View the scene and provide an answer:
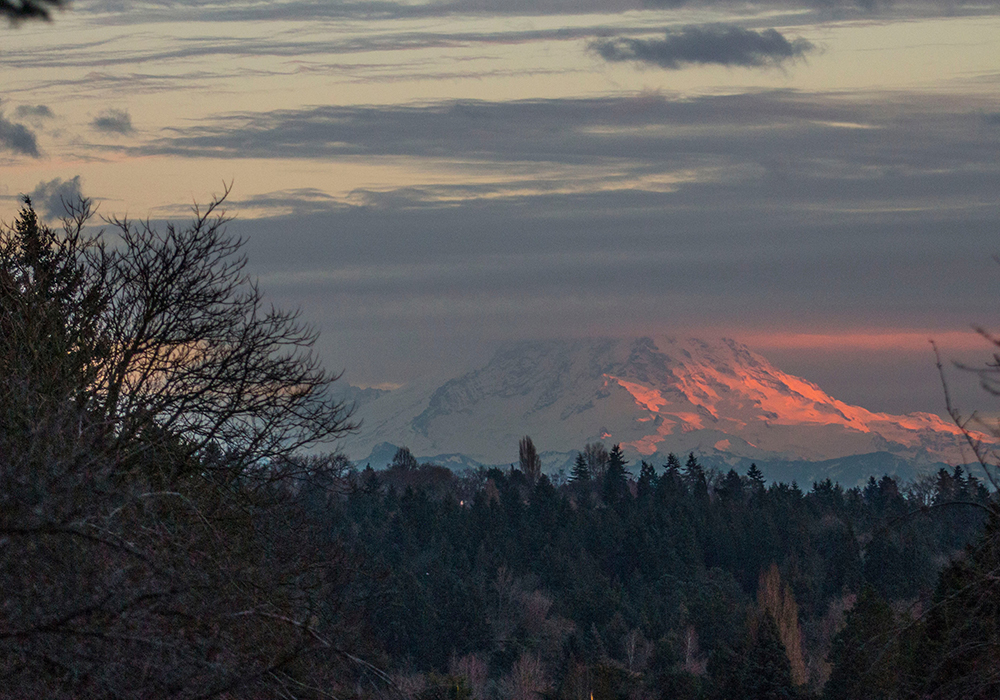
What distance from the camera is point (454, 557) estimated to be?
4432 inches

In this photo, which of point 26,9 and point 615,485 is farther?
point 615,485

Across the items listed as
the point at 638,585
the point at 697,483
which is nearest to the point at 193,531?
the point at 638,585

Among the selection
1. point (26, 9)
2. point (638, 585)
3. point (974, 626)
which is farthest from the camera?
point (638, 585)

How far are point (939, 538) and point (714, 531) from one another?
2247cm

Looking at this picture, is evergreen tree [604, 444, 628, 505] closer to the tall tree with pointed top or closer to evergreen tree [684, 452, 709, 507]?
evergreen tree [684, 452, 709, 507]

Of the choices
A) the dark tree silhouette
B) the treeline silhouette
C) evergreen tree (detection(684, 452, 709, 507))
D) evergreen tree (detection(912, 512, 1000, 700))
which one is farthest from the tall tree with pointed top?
the dark tree silhouette

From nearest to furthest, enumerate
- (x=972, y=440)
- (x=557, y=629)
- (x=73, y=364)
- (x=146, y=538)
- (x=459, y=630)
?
(x=972, y=440) < (x=146, y=538) < (x=73, y=364) < (x=459, y=630) < (x=557, y=629)

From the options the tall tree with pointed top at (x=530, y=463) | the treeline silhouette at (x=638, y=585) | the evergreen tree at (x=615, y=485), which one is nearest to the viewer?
the treeline silhouette at (x=638, y=585)

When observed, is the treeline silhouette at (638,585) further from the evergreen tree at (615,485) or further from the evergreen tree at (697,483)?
the evergreen tree at (697,483)

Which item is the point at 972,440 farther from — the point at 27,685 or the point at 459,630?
the point at 459,630

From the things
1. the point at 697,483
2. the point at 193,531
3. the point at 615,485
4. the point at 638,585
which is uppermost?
the point at 193,531

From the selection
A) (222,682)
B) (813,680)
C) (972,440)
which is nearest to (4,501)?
(222,682)

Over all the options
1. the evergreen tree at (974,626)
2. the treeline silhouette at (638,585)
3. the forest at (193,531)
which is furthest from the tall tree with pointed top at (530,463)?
the evergreen tree at (974,626)

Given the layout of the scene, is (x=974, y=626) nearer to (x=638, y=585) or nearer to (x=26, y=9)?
(x=26, y=9)
